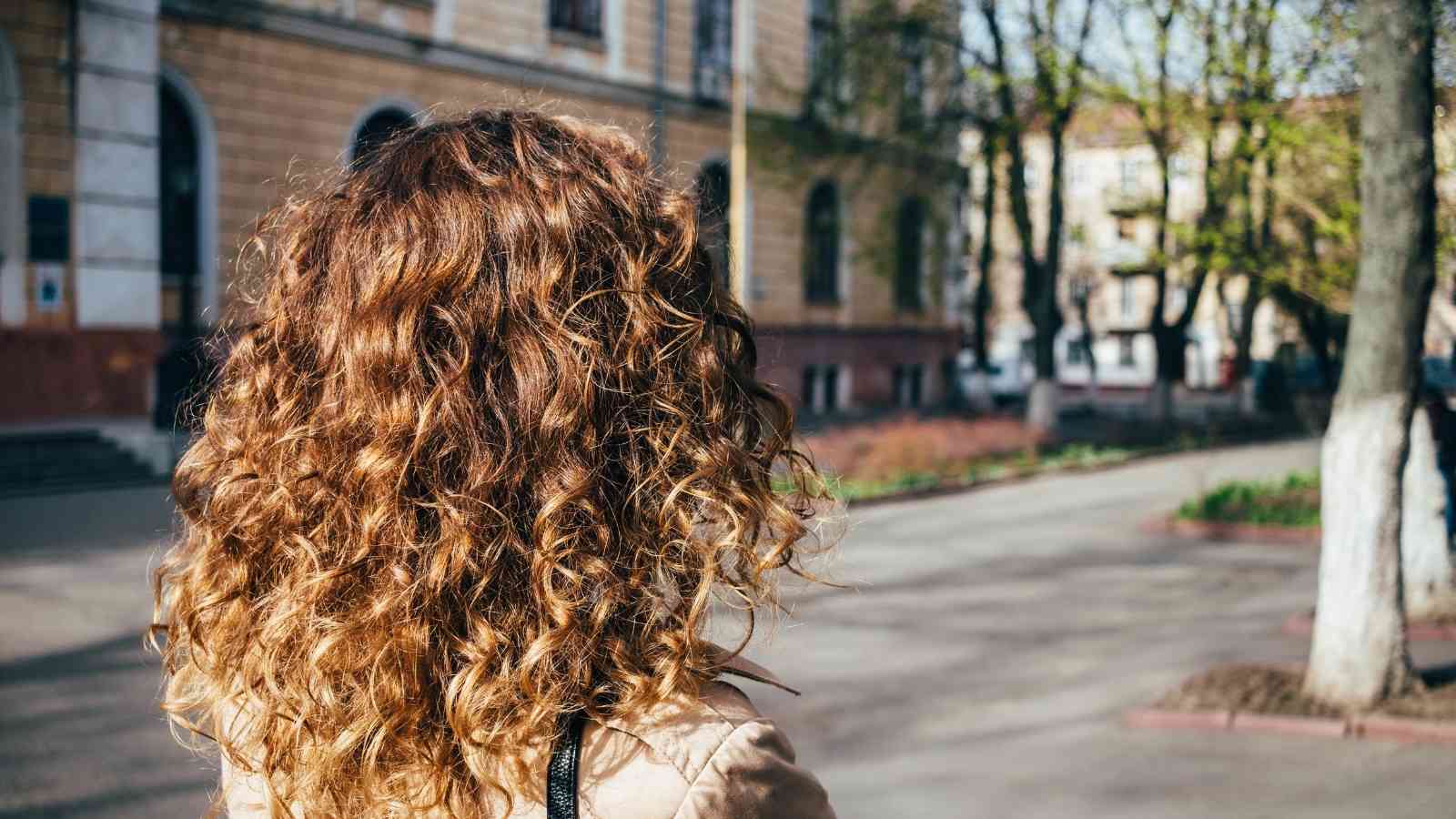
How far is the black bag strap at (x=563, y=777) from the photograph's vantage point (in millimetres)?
1223

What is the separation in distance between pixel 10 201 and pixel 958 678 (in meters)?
12.7

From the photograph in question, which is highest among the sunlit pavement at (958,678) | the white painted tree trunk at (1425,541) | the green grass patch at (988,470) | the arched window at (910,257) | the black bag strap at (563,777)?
the arched window at (910,257)

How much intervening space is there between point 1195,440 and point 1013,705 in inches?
768

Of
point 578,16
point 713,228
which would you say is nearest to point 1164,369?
point 578,16

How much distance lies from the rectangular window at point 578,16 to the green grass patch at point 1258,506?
47.8 feet

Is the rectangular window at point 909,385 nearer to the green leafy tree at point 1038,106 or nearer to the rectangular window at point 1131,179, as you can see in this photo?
the green leafy tree at point 1038,106

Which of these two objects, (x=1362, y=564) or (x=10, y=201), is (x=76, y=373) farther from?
(x=1362, y=564)

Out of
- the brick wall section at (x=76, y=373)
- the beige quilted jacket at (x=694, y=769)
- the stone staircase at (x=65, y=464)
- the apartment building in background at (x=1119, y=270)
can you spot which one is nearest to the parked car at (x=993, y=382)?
the apartment building in background at (x=1119, y=270)

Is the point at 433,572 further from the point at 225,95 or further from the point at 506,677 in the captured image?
the point at 225,95

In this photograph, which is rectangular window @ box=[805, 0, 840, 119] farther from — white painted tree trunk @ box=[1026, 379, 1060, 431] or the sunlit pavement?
the sunlit pavement

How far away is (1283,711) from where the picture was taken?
6445 mm

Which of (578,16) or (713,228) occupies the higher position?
(578,16)

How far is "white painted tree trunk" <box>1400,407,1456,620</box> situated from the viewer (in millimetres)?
8477

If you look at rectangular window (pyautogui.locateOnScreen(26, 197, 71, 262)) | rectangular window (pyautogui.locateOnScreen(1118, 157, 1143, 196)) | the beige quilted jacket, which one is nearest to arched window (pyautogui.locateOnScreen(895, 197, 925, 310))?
rectangular window (pyautogui.locateOnScreen(1118, 157, 1143, 196))
